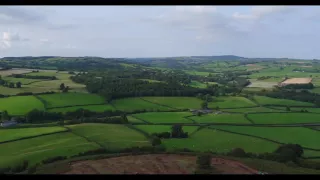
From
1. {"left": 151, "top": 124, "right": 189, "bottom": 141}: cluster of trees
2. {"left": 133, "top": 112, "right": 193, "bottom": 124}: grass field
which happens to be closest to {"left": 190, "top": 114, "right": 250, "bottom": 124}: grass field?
{"left": 133, "top": 112, "right": 193, "bottom": 124}: grass field

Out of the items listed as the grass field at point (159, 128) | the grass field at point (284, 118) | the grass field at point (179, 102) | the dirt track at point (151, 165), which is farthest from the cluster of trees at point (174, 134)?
the grass field at point (179, 102)

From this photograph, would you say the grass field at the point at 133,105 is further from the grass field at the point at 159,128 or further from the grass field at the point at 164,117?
the grass field at the point at 159,128

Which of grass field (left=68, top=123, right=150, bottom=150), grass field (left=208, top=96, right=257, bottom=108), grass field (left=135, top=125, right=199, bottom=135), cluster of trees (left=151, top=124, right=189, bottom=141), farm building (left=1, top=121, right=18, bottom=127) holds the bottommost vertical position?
farm building (left=1, top=121, right=18, bottom=127)

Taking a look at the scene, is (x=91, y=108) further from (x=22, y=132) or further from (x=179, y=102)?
(x=179, y=102)

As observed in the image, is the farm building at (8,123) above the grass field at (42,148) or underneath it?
underneath

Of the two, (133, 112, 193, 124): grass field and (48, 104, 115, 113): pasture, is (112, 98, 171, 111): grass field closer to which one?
(48, 104, 115, 113): pasture

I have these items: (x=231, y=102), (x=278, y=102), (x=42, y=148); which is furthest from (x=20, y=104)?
(x=278, y=102)
